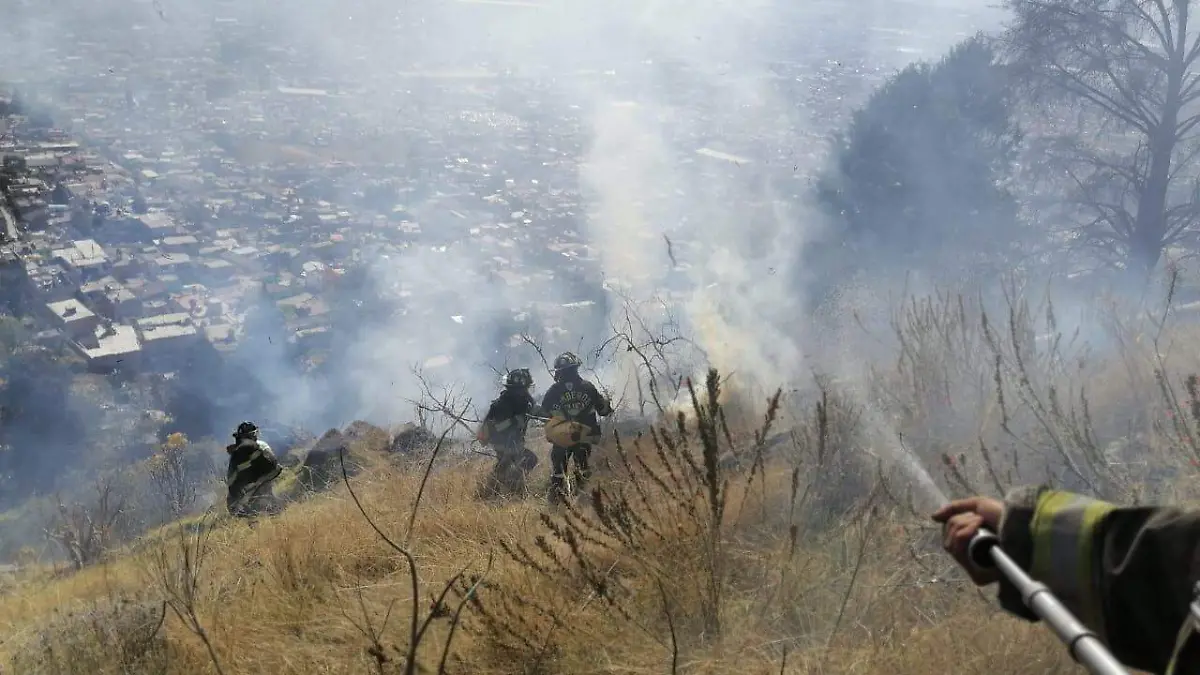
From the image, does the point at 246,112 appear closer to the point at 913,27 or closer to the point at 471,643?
the point at 913,27

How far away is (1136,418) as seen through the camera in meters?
4.08

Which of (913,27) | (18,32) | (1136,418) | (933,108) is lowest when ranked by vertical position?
(1136,418)

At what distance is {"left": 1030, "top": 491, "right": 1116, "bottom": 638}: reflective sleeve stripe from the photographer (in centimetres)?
118

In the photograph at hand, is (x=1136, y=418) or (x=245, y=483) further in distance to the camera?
(x=245, y=483)

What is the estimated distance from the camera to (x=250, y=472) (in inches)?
222

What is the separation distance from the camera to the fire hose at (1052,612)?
2.85ft

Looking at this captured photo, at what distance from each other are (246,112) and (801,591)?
33.3m

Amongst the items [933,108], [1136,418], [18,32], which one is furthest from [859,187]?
[18,32]

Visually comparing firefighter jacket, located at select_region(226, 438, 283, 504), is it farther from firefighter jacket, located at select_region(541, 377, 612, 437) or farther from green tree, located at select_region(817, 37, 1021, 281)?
green tree, located at select_region(817, 37, 1021, 281)

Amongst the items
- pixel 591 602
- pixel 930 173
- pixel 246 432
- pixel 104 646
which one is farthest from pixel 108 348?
pixel 930 173

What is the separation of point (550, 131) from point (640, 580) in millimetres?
25517

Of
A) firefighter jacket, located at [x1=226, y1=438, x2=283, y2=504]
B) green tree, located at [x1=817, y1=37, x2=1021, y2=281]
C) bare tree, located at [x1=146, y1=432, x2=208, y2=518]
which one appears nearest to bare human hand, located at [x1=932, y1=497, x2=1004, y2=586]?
firefighter jacket, located at [x1=226, y1=438, x2=283, y2=504]

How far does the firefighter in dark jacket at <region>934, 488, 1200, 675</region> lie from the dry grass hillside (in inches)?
33.0

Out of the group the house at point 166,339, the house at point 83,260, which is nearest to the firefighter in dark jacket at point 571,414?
the house at point 166,339
